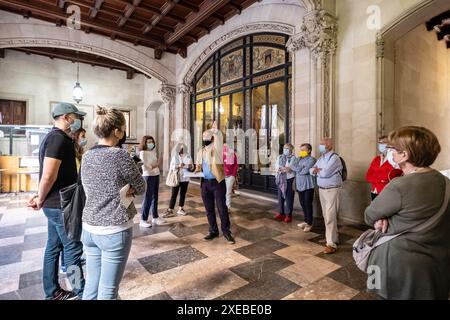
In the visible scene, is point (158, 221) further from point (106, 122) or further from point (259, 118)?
point (259, 118)

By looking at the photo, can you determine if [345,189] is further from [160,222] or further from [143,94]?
[143,94]

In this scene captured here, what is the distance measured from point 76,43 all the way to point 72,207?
27.0 ft

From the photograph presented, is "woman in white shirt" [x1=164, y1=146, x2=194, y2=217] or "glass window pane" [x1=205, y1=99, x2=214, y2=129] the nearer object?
"woman in white shirt" [x1=164, y1=146, x2=194, y2=217]

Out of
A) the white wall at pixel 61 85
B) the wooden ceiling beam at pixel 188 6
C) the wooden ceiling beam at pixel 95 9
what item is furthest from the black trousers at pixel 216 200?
the white wall at pixel 61 85

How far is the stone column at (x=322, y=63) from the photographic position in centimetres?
496

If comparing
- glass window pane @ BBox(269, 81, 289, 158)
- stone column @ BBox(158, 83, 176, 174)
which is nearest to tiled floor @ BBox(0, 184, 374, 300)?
glass window pane @ BBox(269, 81, 289, 158)

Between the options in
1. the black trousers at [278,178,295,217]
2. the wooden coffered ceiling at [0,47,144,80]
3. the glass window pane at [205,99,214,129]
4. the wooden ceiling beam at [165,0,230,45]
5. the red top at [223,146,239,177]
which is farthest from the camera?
the wooden coffered ceiling at [0,47,144,80]

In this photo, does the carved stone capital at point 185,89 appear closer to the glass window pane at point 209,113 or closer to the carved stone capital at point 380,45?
the glass window pane at point 209,113

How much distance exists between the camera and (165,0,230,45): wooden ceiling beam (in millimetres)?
→ 6502

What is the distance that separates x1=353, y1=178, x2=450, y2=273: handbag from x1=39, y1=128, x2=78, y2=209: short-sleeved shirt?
7.71 feet

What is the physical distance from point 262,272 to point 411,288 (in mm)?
1640

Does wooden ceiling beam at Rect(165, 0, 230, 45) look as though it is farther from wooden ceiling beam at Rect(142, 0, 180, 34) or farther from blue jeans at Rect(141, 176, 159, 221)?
blue jeans at Rect(141, 176, 159, 221)

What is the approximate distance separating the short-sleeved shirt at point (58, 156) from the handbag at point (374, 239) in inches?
92.5

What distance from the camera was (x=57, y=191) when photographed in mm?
2090
